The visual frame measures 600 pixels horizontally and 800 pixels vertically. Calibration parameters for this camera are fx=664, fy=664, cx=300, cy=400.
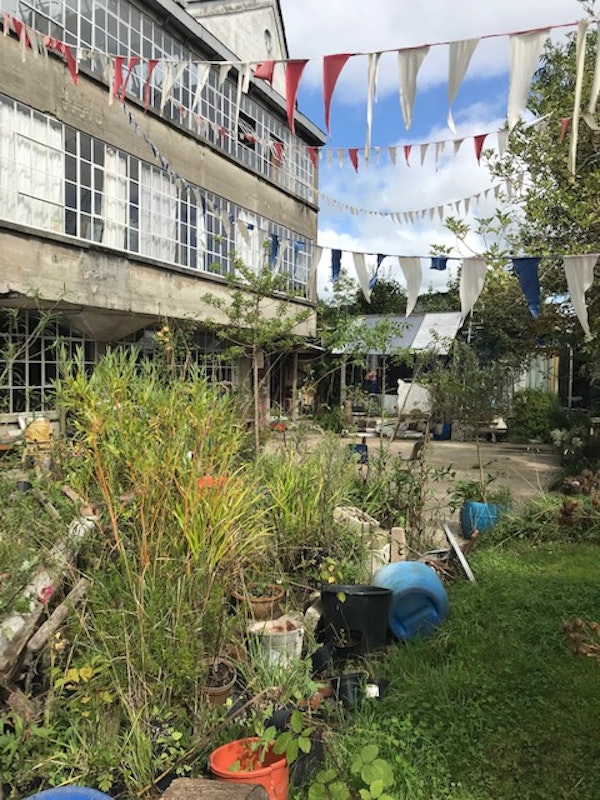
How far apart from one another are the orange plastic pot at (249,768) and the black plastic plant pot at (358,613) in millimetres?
1374

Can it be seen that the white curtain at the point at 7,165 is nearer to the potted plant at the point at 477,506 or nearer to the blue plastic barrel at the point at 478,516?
the potted plant at the point at 477,506

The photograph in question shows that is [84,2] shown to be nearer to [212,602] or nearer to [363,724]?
[212,602]

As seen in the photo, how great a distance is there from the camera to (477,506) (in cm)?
732

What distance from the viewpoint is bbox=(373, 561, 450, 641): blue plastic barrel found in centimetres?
462

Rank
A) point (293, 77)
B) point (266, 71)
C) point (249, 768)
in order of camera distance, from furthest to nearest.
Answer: point (266, 71), point (293, 77), point (249, 768)

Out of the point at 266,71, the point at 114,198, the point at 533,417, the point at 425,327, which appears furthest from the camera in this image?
the point at 425,327

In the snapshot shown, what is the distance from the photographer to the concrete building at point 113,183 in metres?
9.67

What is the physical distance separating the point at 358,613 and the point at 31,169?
343 inches

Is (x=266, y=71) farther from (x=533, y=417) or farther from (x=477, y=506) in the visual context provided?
(x=533, y=417)

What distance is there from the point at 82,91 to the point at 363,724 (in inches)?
421

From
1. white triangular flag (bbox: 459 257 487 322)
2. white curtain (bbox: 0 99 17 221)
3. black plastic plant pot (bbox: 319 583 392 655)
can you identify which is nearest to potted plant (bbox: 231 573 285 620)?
black plastic plant pot (bbox: 319 583 392 655)

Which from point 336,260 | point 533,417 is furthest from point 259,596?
point 533,417

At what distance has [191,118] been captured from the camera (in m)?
13.8

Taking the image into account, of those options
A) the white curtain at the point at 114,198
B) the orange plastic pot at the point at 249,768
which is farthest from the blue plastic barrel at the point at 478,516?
the white curtain at the point at 114,198
